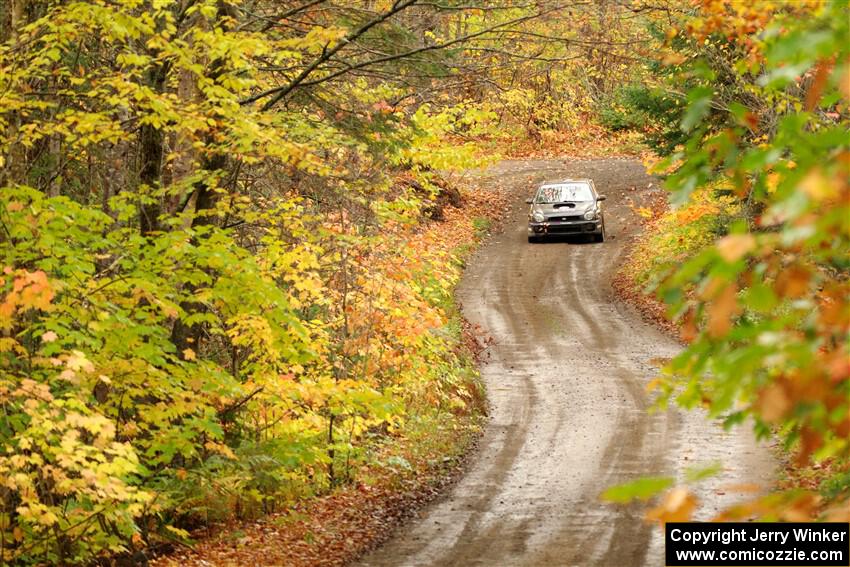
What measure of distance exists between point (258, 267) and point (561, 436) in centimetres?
790

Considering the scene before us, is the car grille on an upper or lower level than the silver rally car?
lower

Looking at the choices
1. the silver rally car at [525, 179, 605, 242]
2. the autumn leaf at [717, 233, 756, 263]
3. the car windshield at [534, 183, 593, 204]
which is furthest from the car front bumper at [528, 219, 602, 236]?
the autumn leaf at [717, 233, 756, 263]

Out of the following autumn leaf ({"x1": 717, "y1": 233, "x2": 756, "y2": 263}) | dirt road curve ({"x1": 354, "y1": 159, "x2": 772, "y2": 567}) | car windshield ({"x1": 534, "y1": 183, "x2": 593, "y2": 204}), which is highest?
autumn leaf ({"x1": 717, "y1": 233, "x2": 756, "y2": 263})

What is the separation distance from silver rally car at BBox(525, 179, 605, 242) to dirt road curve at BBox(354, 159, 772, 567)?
68 centimetres

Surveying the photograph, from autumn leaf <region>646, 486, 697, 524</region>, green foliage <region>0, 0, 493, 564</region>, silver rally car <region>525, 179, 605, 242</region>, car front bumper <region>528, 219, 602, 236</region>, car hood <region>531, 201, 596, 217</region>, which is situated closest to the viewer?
autumn leaf <region>646, 486, 697, 524</region>

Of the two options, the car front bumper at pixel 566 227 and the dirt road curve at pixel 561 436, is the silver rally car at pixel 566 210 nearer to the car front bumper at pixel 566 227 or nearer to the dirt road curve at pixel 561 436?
the car front bumper at pixel 566 227

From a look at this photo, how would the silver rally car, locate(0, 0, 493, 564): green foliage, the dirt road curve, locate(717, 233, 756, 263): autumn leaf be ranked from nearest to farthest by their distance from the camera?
1. locate(717, 233, 756, 263): autumn leaf
2. locate(0, 0, 493, 564): green foliage
3. the dirt road curve
4. the silver rally car

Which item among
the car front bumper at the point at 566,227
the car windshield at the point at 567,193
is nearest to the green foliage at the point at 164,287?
the car windshield at the point at 567,193

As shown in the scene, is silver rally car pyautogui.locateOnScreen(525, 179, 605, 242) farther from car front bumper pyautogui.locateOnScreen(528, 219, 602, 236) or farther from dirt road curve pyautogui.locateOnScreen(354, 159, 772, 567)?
dirt road curve pyautogui.locateOnScreen(354, 159, 772, 567)

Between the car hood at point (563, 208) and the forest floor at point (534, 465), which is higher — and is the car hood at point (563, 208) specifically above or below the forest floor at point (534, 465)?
above

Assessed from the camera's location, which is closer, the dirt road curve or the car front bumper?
the dirt road curve

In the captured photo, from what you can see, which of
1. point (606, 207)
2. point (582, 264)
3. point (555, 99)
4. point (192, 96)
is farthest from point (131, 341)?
point (555, 99)

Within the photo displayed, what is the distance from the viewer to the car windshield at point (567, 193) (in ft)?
104

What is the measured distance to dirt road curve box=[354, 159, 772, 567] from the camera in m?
11.0
